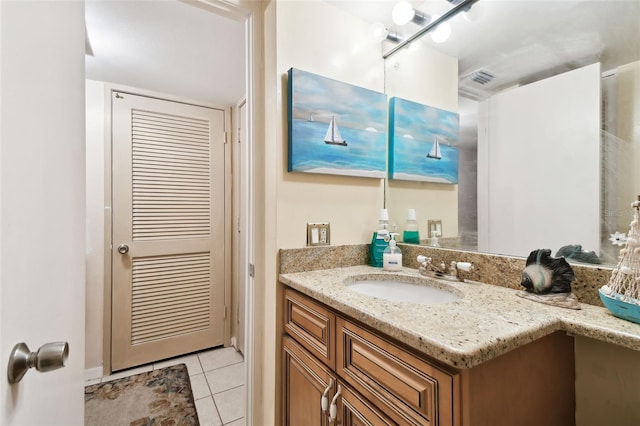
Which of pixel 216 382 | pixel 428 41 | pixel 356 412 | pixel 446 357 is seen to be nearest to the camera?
pixel 446 357

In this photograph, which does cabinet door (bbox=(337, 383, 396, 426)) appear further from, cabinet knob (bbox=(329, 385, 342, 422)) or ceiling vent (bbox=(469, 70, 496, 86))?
ceiling vent (bbox=(469, 70, 496, 86))

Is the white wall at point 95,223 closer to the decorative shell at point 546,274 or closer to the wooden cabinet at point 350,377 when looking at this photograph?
the wooden cabinet at point 350,377

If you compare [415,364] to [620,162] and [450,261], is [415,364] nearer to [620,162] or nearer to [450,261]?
[450,261]

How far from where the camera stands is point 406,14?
1.20 meters

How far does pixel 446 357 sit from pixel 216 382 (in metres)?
1.86

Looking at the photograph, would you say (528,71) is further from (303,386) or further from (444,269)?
(303,386)

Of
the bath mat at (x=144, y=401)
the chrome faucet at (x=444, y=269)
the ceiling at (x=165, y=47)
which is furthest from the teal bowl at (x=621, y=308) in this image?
the bath mat at (x=144, y=401)

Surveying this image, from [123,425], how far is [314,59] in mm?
2101

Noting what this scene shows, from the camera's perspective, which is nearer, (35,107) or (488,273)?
(35,107)

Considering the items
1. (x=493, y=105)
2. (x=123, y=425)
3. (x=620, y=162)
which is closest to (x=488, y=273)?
(x=620, y=162)

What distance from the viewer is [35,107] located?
45 centimetres

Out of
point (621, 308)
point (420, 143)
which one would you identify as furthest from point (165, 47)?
point (621, 308)

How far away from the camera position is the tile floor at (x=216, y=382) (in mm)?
1551

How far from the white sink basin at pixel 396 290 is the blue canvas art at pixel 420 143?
51 centimetres
